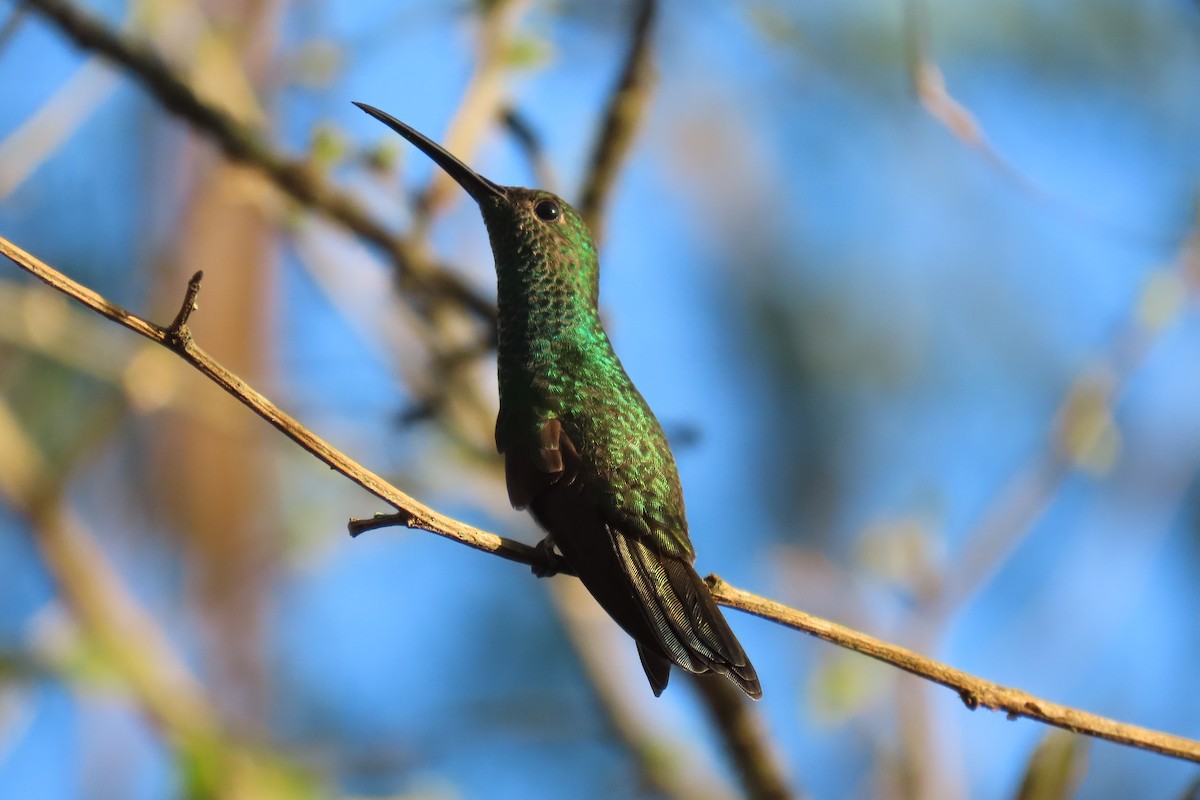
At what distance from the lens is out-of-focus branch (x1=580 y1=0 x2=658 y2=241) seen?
4148 mm

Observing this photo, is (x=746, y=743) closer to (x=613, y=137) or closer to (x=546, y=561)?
(x=546, y=561)

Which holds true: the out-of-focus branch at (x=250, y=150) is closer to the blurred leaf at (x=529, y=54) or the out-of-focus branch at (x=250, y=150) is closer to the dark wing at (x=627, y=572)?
the blurred leaf at (x=529, y=54)

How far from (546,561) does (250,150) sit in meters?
2.23

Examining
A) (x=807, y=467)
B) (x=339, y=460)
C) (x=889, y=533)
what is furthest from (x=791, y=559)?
(x=807, y=467)

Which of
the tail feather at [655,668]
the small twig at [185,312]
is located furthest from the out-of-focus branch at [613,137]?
the small twig at [185,312]

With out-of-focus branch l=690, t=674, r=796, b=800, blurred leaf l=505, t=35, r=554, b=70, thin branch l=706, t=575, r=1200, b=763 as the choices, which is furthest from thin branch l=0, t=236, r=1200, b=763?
blurred leaf l=505, t=35, r=554, b=70

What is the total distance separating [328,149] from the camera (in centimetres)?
386

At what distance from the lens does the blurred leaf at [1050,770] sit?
9.04 feet

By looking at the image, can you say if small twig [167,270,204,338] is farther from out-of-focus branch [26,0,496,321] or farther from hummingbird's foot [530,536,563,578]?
out-of-focus branch [26,0,496,321]

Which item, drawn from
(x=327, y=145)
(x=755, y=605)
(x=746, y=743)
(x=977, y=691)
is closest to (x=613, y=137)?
(x=327, y=145)

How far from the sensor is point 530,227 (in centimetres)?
323

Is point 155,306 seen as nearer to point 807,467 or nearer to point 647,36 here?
point 647,36

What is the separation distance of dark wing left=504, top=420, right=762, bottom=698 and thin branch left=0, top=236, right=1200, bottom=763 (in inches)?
3.1

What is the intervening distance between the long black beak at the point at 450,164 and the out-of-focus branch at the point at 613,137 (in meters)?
0.90
